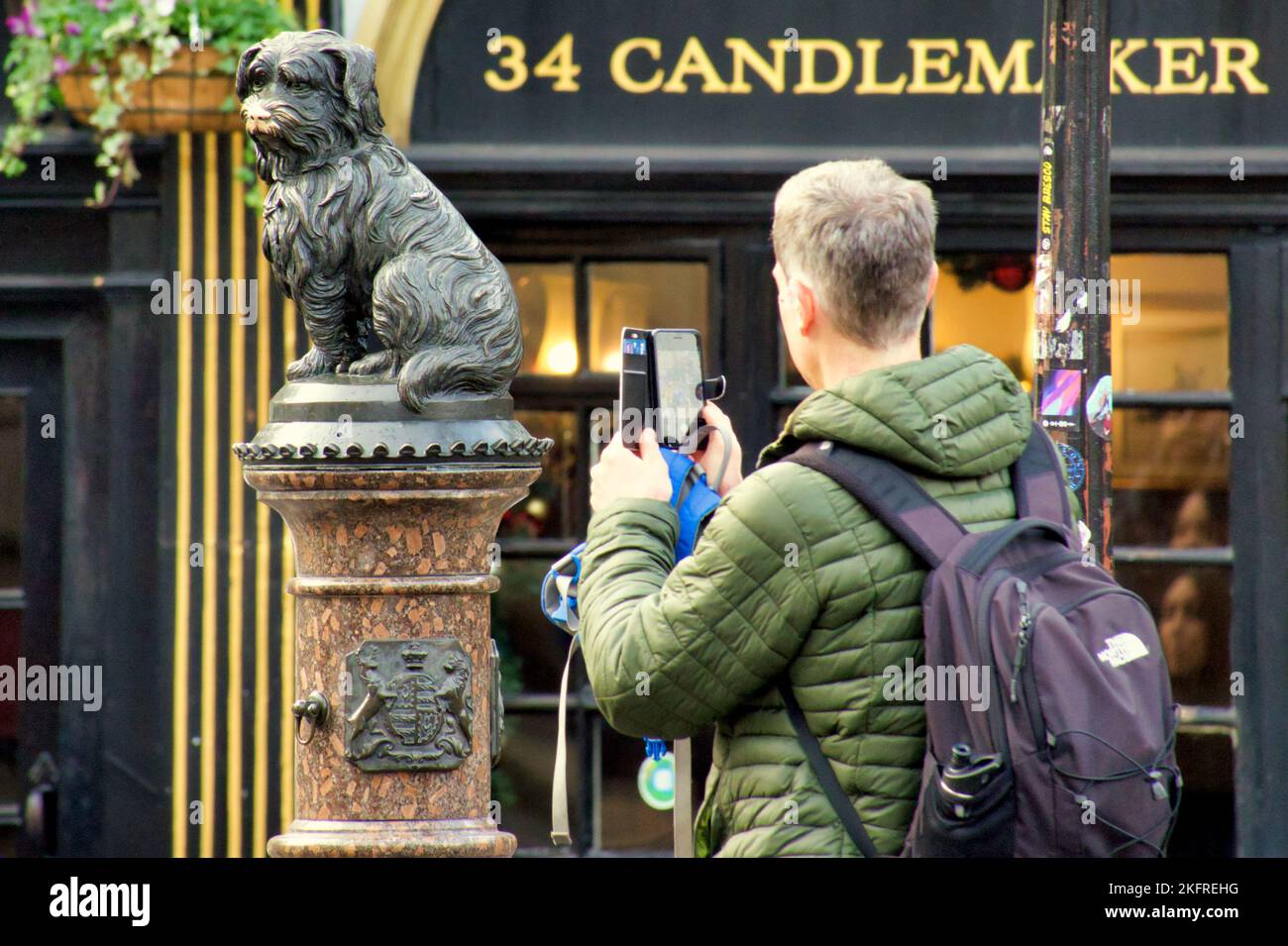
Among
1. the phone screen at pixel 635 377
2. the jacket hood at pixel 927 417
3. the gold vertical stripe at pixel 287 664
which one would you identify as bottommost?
the gold vertical stripe at pixel 287 664

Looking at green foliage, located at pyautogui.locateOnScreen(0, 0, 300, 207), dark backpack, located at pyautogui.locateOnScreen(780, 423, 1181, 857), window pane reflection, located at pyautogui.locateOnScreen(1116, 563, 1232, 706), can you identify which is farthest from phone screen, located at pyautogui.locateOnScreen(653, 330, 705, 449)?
window pane reflection, located at pyautogui.locateOnScreen(1116, 563, 1232, 706)

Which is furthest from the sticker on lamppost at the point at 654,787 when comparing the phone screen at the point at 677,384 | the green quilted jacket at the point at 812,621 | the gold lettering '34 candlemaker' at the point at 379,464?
the green quilted jacket at the point at 812,621

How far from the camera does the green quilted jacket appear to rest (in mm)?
2094

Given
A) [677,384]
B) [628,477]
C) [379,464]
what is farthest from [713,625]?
[379,464]

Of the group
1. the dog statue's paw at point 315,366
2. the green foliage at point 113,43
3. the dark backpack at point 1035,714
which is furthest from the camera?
the green foliage at point 113,43

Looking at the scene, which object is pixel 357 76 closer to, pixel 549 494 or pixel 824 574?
pixel 824 574

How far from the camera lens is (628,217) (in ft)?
19.9

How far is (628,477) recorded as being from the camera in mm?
2391

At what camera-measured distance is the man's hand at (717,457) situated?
2674 mm

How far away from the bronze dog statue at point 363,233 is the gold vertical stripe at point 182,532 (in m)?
2.73

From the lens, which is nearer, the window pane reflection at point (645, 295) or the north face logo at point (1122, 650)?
the north face logo at point (1122, 650)

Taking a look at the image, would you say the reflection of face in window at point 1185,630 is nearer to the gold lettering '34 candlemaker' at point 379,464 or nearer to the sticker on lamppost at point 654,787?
the sticker on lamppost at point 654,787

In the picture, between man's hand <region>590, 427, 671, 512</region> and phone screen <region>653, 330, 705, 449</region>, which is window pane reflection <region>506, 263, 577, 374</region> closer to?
phone screen <region>653, 330, 705, 449</region>
